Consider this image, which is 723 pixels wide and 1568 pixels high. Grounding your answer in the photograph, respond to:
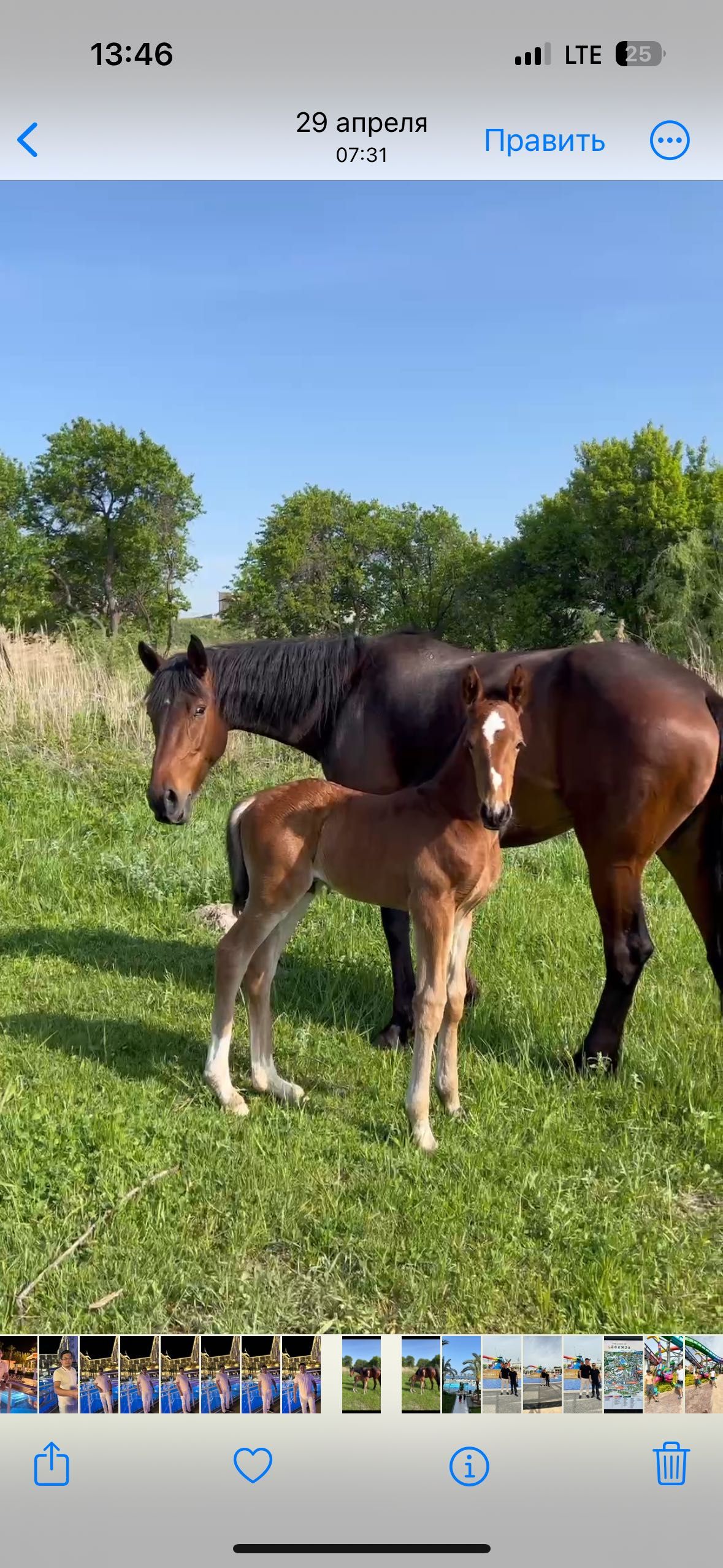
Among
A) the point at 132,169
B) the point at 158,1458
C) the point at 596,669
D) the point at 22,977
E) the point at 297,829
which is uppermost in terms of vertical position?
the point at 132,169

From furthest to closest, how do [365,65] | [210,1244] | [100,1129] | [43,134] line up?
[100,1129]
[210,1244]
[43,134]
[365,65]

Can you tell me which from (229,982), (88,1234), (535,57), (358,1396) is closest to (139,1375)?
(358,1396)

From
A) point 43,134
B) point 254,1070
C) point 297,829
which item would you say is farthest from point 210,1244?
point 43,134

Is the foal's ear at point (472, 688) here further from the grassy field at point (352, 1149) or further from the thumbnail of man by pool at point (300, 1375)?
the thumbnail of man by pool at point (300, 1375)

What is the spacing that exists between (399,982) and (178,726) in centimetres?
186

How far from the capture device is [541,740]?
4.54 m

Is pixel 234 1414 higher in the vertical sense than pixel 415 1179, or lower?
higher

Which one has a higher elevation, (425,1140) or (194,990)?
(425,1140)

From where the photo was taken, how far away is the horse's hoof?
4898mm

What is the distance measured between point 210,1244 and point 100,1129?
837 mm

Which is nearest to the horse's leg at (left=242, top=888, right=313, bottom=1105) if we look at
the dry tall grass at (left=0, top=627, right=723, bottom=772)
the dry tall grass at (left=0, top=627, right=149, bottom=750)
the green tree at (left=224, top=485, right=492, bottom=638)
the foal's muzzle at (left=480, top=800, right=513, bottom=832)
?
the foal's muzzle at (left=480, top=800, right=513, bottom=832)

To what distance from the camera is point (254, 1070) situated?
4.23 metres

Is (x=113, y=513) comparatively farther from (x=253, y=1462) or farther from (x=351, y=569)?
(x=253, y=1462)

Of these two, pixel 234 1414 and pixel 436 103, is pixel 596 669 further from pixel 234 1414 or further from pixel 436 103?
pixel 234 1414
